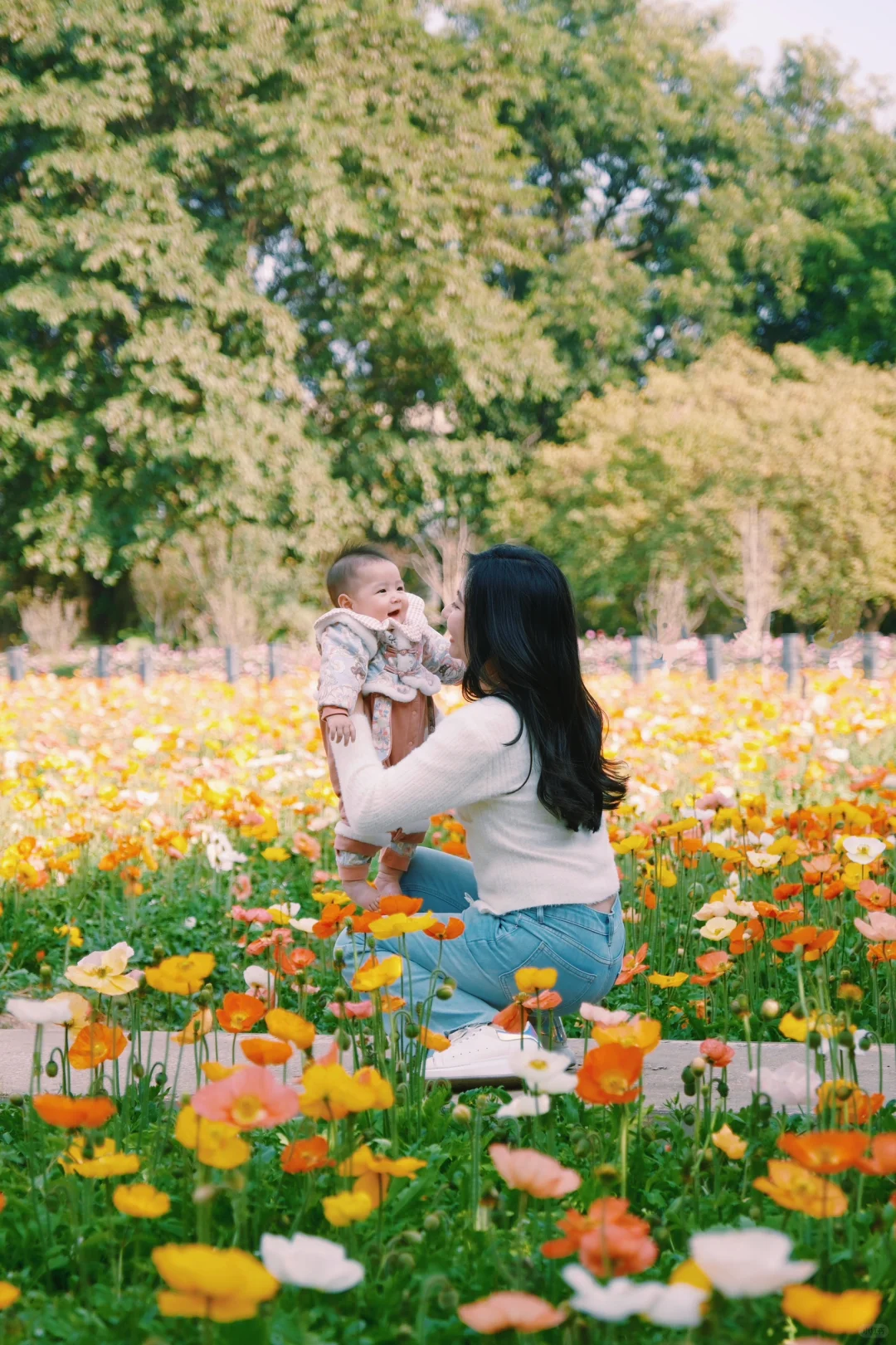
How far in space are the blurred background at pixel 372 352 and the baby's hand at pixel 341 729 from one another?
14589 mm

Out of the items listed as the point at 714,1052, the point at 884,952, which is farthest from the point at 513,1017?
the point at 884,952

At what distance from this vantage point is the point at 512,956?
2.51 meters

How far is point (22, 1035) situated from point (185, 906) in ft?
3.66

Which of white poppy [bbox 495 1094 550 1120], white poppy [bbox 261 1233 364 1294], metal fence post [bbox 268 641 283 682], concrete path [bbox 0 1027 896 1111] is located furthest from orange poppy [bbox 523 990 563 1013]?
metal fence post [bbox 268 641 283 682]

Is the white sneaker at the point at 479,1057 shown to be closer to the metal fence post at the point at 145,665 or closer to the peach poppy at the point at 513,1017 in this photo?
the peach poppy at the point at 513,1017

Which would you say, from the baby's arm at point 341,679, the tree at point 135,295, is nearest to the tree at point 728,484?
the tree at point 135,295

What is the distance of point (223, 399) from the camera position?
68.5 feet

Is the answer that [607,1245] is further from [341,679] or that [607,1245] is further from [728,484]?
[728,484]

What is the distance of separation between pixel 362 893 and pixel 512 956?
18.3 inches

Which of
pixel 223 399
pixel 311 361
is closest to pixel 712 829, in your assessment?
pixel 223 399

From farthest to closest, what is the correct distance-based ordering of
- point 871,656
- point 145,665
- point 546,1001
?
point 145,665 → point 871,656 → point 546,1001

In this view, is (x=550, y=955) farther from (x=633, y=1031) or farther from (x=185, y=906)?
(x=185, y=906)

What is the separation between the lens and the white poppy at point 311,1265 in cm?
112

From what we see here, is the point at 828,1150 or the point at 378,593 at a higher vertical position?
the point at 378,593
